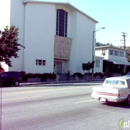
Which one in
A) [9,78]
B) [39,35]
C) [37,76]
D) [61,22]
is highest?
[61,22]

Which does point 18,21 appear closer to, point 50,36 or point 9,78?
point 50,36

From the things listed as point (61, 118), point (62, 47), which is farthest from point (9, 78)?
point (62, 47)

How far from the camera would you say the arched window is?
38438 millimetres

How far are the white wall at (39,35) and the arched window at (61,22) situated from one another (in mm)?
1833

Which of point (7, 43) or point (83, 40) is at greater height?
point (83, 40)

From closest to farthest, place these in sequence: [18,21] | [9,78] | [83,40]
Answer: [9,78]
[18,21]
[83,40]

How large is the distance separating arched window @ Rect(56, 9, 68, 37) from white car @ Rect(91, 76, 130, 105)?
2830cm

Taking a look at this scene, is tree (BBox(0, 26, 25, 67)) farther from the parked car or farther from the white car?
the white car

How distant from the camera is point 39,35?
34594 millimetres

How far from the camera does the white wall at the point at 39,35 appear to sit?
33406 mm

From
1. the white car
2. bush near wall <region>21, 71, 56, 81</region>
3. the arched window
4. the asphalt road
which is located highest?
the arched window

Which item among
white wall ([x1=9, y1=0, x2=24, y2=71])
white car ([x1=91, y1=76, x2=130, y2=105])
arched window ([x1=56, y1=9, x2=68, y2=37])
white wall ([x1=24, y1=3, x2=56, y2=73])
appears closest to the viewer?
white car ([x1=91, y1=76, x2=130, y2=105])

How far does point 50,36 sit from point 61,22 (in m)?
4.79

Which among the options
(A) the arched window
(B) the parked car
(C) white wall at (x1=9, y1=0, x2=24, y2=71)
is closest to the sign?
(A) the arched window
